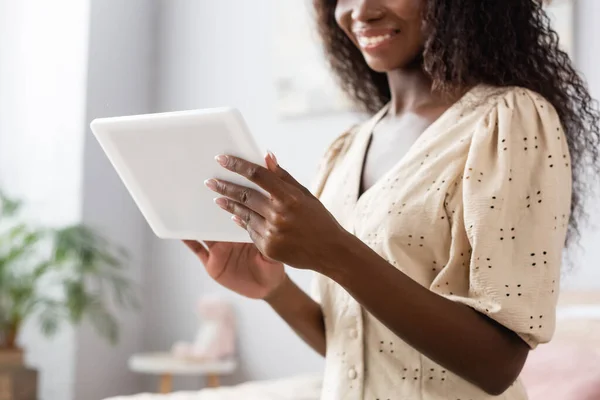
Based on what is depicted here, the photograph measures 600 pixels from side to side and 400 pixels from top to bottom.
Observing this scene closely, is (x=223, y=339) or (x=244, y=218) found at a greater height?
(x=244, y=218)

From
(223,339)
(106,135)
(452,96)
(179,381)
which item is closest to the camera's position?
(106,135)

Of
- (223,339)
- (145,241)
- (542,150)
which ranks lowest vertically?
(223,339)

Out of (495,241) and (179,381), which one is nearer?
(495,241)

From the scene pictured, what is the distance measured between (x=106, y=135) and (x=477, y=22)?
449 mm

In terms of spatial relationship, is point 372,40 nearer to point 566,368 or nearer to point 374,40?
point 374,40

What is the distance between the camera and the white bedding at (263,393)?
1.74 meters

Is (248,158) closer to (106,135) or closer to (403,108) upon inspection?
(106,135)

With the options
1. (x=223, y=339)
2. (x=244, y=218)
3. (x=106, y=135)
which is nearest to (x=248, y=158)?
(x=244, y=218)

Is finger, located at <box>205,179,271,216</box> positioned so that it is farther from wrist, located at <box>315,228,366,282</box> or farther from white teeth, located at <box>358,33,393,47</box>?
white teeth, located at <box>358,33,393,47</box>

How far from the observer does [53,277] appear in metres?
3.16

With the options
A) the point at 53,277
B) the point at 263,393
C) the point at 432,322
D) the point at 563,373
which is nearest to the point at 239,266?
the point at 432,322

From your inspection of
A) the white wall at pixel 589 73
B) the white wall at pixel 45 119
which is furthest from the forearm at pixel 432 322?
the white wall at pixel 45 119

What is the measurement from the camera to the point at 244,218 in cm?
76

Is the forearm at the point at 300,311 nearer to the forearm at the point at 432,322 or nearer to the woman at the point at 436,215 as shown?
the woman at the point at 436,215
